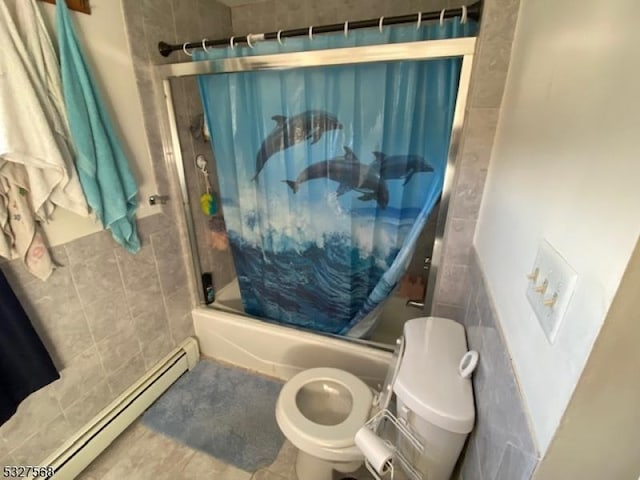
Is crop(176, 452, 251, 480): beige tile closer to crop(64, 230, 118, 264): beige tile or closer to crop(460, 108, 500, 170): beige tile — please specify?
crop(64, 230, 118, 264): beige tile

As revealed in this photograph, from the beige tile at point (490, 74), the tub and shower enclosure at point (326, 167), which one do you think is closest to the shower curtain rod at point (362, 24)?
the tub and shower enclosure at point (326, 167)

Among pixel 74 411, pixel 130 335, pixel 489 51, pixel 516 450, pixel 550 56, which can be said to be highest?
pixel 489 51

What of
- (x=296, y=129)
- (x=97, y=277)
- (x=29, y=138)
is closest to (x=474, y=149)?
(x=296, y=129)

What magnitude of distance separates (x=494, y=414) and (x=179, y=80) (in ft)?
6.15

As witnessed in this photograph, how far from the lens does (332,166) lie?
132 cm

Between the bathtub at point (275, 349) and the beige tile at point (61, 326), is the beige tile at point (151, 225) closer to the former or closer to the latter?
the beige tile at point (61, 326)

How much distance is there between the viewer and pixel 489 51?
0.96 metres

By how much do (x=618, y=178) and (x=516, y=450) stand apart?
0.47 metres

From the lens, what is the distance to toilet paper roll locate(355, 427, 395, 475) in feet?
2.33

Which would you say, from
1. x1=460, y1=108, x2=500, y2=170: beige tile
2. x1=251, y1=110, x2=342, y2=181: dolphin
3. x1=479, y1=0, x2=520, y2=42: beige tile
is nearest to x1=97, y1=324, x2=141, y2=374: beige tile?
x1=251, y1=110, x2=342, y2=181: dolphin

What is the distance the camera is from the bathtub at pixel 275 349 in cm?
150

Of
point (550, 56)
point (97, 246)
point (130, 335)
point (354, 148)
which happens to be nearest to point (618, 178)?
point (550, 56)

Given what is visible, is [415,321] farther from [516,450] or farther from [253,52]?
[253,52]

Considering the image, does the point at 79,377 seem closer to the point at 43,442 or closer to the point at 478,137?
the point at 43,442
